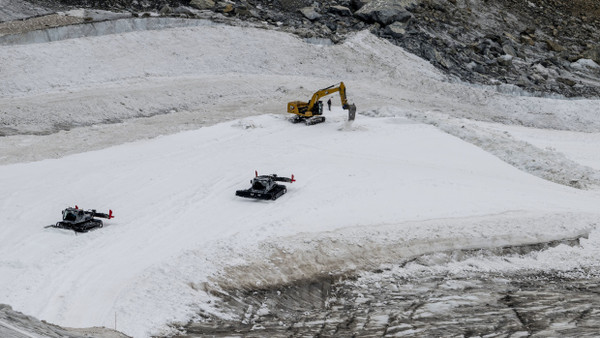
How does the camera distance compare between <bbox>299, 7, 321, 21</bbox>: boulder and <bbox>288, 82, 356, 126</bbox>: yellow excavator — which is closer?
<bbox>288, 82, 356, 126</bbox>: yellow excavator

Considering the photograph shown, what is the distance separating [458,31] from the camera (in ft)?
176

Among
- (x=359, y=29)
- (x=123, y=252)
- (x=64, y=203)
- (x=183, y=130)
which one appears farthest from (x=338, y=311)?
(x=359, y=29)

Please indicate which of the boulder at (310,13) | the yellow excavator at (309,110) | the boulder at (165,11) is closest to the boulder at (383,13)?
the boulder at (310,13)

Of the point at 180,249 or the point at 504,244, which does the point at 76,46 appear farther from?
the point at 504,244

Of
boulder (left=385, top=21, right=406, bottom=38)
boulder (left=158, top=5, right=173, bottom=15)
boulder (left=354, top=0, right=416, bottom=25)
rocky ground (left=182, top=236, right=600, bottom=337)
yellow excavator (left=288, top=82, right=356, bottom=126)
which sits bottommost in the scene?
rocky ground (left=182, top=236, right=600, bottom=337)

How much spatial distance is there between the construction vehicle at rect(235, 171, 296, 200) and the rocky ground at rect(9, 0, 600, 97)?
2438 centimetres

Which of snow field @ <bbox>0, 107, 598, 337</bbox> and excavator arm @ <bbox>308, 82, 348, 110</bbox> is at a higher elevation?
excavator arm @ <bbox>308, 82, 348, 110</bbox>

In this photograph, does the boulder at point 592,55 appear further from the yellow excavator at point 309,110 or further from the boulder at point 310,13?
the yellow excavator at point 309,110

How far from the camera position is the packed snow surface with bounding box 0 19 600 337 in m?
18.1

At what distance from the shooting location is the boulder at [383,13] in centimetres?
5100

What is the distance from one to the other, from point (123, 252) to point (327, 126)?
16338 millimetres

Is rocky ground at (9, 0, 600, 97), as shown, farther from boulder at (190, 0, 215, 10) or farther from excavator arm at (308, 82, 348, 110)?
excavator arm at (308, 82, 348, 110)

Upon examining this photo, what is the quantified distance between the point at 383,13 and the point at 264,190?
31147 millimetres

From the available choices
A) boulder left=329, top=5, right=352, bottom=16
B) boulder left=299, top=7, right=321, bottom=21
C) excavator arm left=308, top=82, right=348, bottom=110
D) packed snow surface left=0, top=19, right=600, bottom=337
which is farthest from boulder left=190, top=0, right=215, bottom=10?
excavator arm left=308, top=82, right=348, bottom=110
